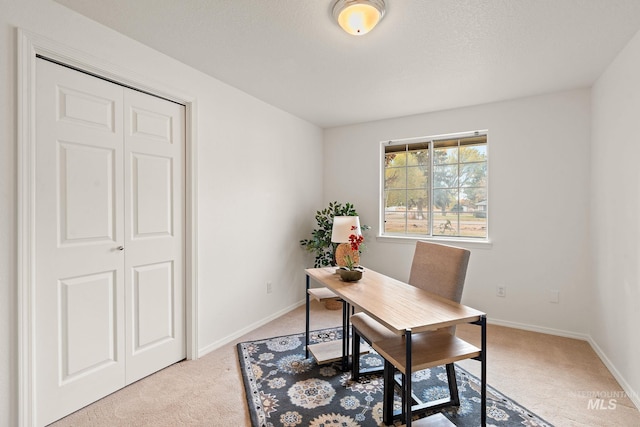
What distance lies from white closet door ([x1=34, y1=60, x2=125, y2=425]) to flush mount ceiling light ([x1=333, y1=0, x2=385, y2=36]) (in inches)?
59.9

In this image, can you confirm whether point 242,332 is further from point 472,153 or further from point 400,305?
point 472,153

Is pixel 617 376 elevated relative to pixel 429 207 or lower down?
lower down

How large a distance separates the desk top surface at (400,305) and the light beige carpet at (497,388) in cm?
92

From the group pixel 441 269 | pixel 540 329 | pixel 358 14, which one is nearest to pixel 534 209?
pixel 540 329

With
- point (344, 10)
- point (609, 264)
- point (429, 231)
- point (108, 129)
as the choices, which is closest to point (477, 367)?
point (609, 264)

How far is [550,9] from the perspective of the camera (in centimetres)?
176

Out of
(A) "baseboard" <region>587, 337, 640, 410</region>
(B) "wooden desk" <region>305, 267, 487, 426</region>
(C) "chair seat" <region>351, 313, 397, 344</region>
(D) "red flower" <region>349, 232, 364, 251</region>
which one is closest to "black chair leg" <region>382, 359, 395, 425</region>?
(B) "wooden desk" <region>305, 267, 487, 426</region>

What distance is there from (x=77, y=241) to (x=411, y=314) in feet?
6.50

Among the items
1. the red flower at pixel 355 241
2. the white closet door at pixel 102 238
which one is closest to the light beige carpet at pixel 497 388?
the white closet door at pixel 102 238

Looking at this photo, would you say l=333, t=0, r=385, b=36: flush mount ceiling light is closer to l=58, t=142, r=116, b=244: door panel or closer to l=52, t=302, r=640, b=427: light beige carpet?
l=58, t=142, r=116, b=244: door panel

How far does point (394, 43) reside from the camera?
2.13m

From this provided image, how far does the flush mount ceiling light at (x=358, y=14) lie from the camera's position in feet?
5.49

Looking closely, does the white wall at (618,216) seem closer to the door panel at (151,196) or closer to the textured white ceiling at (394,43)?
the textured white ceiling at (394,43)

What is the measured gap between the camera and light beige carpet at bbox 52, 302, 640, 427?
6.10 ft
